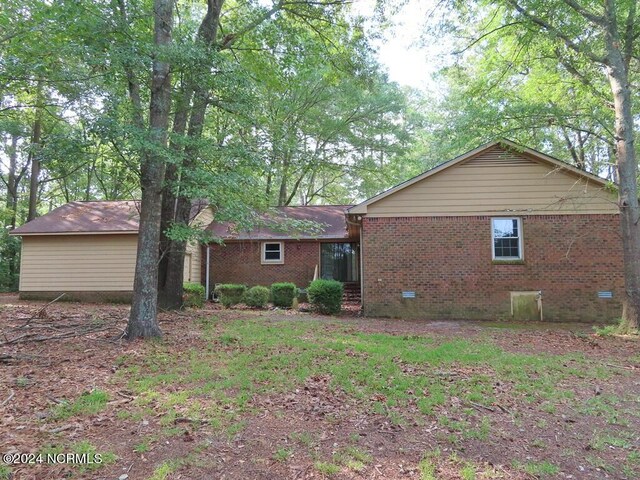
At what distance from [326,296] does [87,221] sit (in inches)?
417

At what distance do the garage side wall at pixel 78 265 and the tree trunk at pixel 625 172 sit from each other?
15906 mm

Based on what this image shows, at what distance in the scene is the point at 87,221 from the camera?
16.3 m

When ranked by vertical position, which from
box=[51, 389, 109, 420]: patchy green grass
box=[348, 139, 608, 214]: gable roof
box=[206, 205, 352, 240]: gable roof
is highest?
box=[348, 139, 608, 214]: gable roof

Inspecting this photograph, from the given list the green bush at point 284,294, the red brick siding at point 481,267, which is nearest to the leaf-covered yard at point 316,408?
the red brick siding at point 481,267

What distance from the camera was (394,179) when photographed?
88.0 ft

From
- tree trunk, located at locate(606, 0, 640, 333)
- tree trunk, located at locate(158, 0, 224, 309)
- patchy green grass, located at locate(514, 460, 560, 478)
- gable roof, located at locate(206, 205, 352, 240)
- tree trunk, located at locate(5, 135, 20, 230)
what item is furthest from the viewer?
tree trunk, located at locate(5, 135, 20, 230)

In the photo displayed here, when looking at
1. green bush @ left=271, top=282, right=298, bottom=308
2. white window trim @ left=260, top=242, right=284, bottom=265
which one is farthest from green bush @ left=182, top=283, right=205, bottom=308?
white window trim @ left=260, top=242, right=284, bottom=265

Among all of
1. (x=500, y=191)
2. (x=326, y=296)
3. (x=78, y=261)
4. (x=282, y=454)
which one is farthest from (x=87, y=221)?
(x=282, y=454)

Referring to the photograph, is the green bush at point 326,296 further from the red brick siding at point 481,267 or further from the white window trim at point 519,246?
the white window trim at point 519,246

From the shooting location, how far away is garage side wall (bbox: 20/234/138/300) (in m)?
15.6

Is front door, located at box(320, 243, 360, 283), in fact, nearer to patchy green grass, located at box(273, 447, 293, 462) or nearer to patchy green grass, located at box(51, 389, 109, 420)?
patchy green grass, located at box(51, 389, 109, 420)

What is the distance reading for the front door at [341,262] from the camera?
58.5 ft

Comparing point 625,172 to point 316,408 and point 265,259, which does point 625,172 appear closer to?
point 316,408

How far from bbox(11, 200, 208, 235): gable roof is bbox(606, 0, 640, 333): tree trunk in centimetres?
1208
